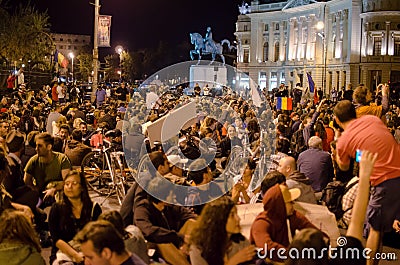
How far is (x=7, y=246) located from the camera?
5.34 m

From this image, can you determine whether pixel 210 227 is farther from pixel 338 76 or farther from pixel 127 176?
pixel 338 76

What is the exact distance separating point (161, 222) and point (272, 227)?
1.37 m

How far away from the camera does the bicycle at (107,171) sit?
11.6 m

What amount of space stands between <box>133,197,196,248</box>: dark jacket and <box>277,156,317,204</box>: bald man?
1.57 m

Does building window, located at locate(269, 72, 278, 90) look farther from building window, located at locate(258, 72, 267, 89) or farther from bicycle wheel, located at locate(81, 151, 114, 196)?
bicycle wheel, located at locate(81, 151, 114, 196)

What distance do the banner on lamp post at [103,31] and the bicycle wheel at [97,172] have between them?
42.3 ft

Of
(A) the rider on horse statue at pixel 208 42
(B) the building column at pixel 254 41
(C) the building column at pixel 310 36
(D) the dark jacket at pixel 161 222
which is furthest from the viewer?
(B) the building column at pixel 254 41

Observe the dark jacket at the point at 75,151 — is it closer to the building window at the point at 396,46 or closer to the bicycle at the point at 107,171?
the bicycle at the point at 107,171

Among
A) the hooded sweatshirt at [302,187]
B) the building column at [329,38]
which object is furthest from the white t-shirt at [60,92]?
the building column at [329,38]

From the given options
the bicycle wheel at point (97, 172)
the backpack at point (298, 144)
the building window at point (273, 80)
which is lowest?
the bicycle wheel at point (97, 172)

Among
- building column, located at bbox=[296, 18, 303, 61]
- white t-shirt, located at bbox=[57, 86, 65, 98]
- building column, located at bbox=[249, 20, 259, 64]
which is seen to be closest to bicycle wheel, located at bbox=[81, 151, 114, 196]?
white t-shirt, located at bbox=[57, 86, 65, 98]

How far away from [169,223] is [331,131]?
690cm

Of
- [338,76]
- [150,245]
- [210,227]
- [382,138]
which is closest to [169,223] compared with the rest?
[150,245]

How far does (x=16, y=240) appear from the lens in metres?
5.38
